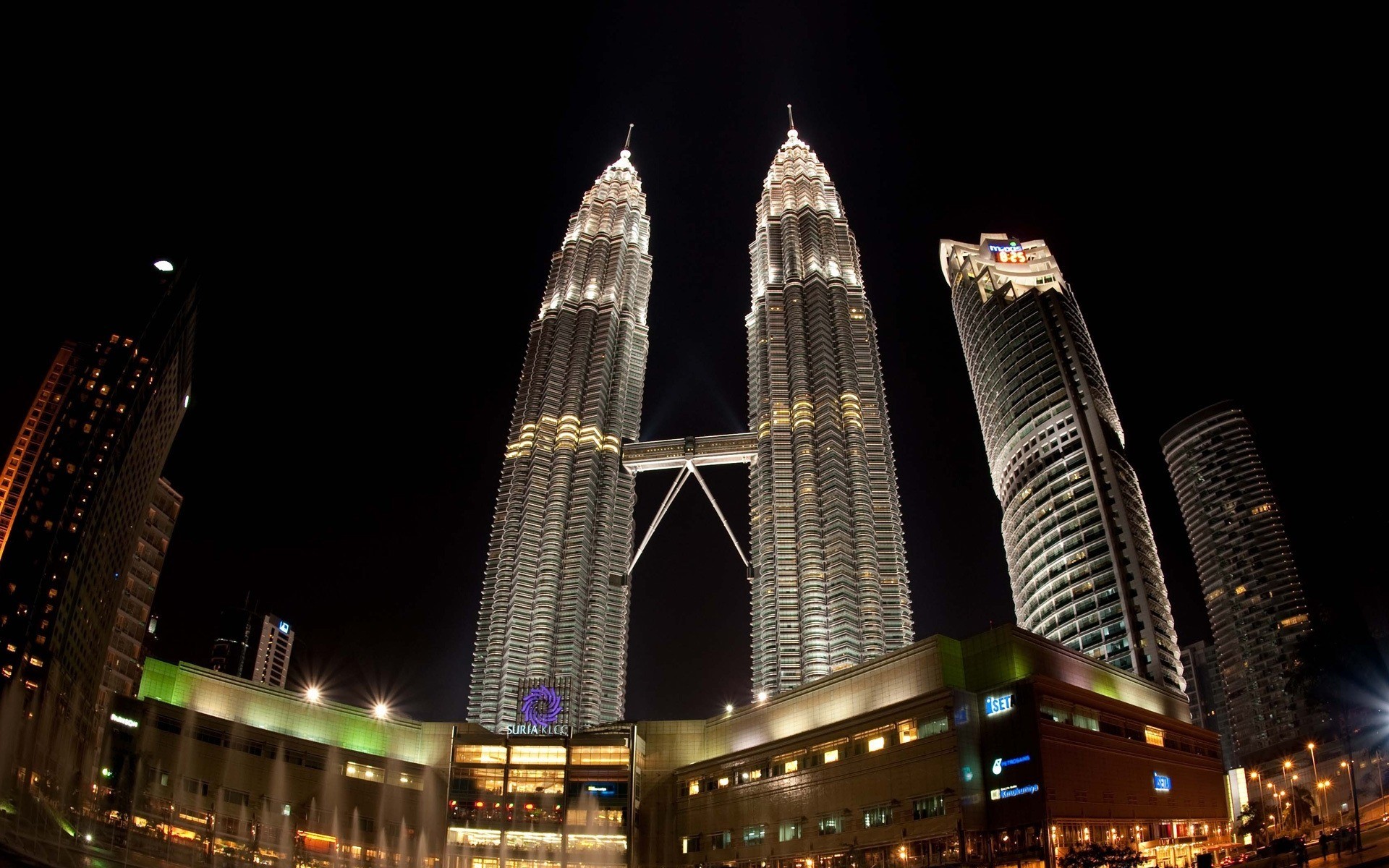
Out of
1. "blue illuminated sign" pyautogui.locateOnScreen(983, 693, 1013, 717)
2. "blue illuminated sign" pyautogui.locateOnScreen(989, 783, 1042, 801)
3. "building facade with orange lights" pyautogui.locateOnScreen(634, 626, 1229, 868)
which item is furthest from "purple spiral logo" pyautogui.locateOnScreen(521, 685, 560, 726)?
"blue illuminated sign" pyautogui.locateOnScreen(989, 783, 1042, 801)

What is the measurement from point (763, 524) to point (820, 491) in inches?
559

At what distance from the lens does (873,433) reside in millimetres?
175250

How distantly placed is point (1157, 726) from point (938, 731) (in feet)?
95.1

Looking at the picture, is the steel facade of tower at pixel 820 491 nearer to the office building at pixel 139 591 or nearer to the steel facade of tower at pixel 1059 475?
the steel facade of tower at pixel 1059 475

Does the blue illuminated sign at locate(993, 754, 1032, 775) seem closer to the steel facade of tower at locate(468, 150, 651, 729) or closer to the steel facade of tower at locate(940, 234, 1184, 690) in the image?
the steel facade of tower at locate(940, 234, 1184, 690)

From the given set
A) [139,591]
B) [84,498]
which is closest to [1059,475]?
[84,498]

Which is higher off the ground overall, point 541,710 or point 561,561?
point 561,561

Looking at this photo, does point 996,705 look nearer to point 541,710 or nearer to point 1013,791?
point 1013,791

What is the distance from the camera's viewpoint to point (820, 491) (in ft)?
548

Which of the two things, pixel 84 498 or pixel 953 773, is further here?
pixel 84 498

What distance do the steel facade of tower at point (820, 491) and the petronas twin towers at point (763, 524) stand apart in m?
0.30

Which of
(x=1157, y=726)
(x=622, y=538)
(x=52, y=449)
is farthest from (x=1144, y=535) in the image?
(x=52, y=449)

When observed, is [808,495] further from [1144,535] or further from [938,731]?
[938,731]

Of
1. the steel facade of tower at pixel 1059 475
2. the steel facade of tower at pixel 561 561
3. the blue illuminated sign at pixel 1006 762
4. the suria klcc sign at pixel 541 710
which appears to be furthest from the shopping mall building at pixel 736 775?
the steel facade of tower at pixel 561 561
